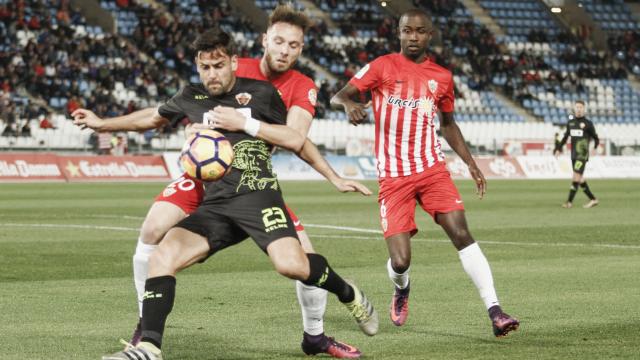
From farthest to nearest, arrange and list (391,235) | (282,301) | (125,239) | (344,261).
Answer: (125,239)
(344,261)
(282,301)
(391,235)

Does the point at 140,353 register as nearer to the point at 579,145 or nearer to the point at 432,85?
the point at 432,85

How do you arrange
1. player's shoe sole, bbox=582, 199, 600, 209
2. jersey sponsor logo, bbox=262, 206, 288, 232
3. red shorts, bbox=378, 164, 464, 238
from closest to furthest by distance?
jersey sponsor logo, bbox=262, 206, 288, 232
red shorts, bbox=378, 164, 464, 238
player's shoe sole, bbox=582, 199, 600, 209

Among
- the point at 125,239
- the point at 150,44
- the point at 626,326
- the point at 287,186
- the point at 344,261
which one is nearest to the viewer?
the point at 626,326

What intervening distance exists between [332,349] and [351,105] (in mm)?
2244

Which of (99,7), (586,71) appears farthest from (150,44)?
(586,71)

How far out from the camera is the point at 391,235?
369 inches

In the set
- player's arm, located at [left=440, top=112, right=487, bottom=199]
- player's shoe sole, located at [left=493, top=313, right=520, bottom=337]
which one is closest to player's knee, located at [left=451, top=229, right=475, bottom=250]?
player's arm, located at [left=440, top=112, right=487, bottom=199]

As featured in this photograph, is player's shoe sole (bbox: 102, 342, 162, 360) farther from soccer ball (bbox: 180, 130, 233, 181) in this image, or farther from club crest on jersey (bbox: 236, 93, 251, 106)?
club crest on jersey (bbox: 236, 93, 251, 106)

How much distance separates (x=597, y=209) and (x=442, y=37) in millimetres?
31156

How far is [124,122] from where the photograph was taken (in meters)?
7.72

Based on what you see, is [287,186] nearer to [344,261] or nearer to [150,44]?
[150,44]

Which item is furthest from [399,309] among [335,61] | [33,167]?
[335,61]

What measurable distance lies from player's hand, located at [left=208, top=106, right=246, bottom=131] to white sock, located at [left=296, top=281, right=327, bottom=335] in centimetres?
122

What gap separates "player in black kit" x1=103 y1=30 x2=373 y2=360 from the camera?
22.6ft
